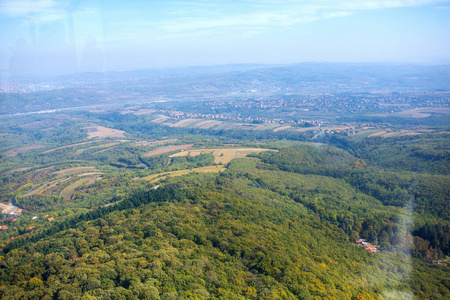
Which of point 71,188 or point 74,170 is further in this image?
point 74,170

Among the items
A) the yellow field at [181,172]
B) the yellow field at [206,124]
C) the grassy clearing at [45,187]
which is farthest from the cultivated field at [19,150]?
the yellow field at [206,124]

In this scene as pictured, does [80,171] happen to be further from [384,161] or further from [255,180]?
[384,161]

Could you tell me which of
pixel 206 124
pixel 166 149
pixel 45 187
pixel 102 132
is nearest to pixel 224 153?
pixel 166 149

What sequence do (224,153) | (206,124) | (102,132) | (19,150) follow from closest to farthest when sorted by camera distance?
(224,153) → (19,150) → (102,132) → (206,124)

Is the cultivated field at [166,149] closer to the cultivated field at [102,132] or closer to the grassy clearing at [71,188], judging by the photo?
the grassy clearing at [71,188]

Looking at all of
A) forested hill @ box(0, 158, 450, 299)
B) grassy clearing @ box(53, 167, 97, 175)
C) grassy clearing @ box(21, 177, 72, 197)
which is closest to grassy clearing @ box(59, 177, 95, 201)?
grassy clearing @ box(21, 177, 72, 197)

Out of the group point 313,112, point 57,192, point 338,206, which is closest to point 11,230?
point 57,192

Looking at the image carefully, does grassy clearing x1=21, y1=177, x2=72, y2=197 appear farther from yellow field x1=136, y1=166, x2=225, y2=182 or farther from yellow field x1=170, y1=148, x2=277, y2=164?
yellow field x1=170, y1=148, x2=277, y2=164

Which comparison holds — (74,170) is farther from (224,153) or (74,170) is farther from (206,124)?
(206,124)
